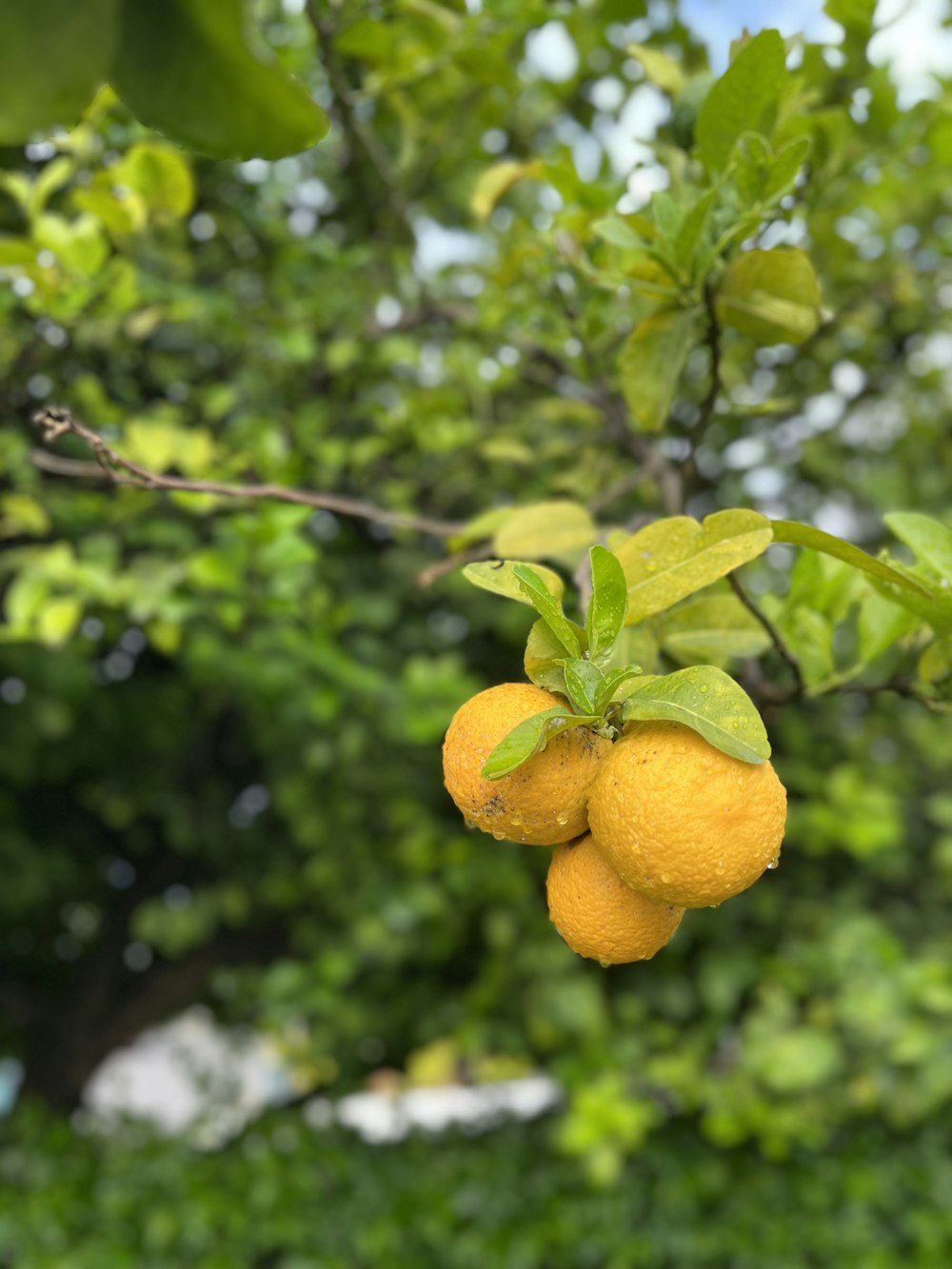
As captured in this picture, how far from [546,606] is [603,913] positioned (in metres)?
0.14

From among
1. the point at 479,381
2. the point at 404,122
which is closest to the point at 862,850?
the point at 479,381

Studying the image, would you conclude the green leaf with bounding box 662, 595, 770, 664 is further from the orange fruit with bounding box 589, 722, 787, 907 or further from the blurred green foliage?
the orange fruit with bounding box 589, 722, 787, 907

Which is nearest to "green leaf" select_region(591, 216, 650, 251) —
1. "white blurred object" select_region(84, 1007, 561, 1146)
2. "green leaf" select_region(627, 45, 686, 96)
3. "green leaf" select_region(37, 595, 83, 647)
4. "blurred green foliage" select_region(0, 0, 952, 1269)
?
"blurred green foliage" select_region(0, 0, 952, 1269)

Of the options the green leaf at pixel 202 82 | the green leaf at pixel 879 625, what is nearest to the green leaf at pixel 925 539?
the green leaf at pixel 879 625

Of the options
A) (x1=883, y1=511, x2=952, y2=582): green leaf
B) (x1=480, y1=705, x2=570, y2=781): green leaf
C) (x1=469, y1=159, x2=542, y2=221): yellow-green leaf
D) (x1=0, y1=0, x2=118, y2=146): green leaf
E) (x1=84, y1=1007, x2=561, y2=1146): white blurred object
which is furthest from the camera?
(x1=84, y1=1007, x2=561, y2=1146): white blurred object

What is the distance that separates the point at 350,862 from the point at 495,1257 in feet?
3.01

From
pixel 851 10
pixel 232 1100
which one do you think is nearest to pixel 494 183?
pixel 851 10

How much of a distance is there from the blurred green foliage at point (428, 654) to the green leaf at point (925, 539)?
8 cm

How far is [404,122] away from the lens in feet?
4.42

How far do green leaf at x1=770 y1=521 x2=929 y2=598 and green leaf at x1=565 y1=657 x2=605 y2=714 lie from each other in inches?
4.3

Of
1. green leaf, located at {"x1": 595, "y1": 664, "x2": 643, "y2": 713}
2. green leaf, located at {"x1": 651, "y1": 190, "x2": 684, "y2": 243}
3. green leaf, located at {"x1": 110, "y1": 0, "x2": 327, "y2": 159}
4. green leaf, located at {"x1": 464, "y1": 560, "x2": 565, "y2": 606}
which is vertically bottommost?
green leaf, located at {"x1": 595, "y1": 664, "x2": 643, "y2": 713}

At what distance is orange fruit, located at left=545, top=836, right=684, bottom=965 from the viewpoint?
1.44 feet

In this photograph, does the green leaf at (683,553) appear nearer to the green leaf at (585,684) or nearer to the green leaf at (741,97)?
the green leaf at (585,684)

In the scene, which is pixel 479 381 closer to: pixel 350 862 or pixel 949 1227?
pixel 350 862
